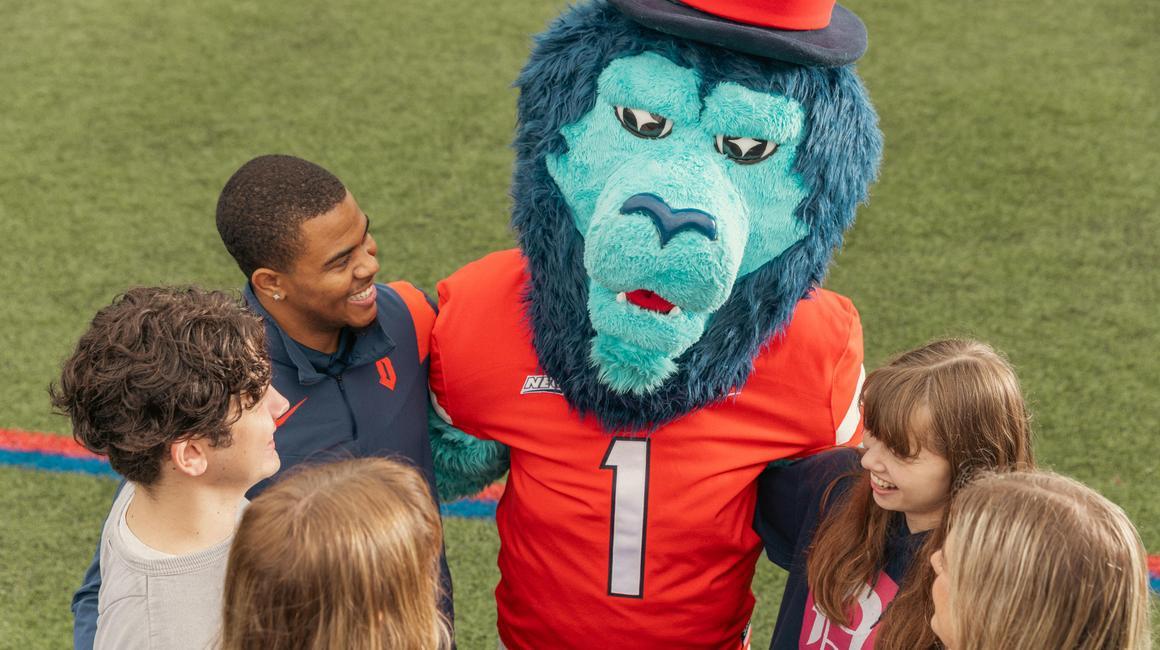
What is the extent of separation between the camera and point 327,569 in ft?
4.67

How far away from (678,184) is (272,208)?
75 cm

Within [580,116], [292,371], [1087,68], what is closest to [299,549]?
[292,371]

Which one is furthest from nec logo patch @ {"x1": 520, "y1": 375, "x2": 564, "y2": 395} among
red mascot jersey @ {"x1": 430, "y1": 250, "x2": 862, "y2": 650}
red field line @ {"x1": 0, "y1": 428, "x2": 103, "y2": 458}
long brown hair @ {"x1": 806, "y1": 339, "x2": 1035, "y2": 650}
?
red field line @ {"x1": 0, "y1": 428, "x2": 103, "y2": 458}

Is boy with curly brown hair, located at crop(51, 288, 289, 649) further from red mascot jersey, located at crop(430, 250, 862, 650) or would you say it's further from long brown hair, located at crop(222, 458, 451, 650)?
red mascot jersey, located at crop(430, 250, 862, 650)

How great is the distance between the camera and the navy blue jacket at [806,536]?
Answer: 186 centimetres

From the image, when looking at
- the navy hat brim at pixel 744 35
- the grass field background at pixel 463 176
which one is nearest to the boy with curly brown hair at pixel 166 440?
the navy hat brim at pixel 744 35

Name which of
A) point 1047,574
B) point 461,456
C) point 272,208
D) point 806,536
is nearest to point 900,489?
point 806,536

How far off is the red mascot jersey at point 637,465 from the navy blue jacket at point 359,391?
0.21 ft

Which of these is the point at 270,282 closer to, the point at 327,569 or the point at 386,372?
the point at 386,372

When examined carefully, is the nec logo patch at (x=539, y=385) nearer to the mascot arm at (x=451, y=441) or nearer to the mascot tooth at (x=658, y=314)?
the mascot tooth at (x=658, y=314)

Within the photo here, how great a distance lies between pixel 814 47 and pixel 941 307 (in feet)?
8.06

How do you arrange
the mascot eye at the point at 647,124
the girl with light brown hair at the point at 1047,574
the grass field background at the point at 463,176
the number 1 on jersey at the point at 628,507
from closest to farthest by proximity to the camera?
the girl with light brown hair at the point at 1047,574 < the mascot eye at the point at 647,124 < the number 1 on jersey at the point at 628,507 < the grass field background at the point at 463,176

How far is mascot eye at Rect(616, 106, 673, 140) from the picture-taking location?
1851 millimetres

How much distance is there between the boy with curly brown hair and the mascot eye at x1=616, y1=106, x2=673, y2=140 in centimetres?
66
